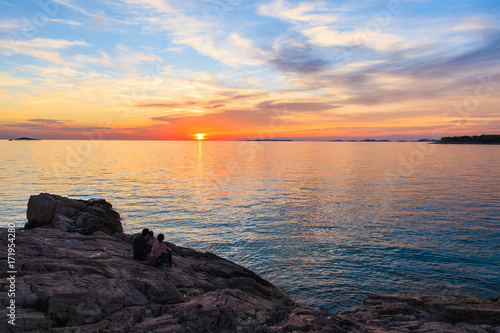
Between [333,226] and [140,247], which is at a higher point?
[140,247]

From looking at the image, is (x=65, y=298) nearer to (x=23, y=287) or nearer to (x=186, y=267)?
(x=23, y=287)

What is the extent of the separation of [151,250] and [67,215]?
699 inches

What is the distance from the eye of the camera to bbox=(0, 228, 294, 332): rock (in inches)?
395

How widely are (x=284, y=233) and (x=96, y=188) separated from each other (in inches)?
1642

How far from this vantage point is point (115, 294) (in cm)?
1151

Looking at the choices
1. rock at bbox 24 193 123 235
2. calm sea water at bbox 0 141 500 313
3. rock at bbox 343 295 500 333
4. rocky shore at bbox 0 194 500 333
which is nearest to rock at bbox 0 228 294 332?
rocky shore at bbox 0 194 500 333

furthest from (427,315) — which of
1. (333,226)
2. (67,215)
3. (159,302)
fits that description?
(67,215)

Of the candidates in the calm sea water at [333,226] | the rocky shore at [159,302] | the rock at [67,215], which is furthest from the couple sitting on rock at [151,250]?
the rock at [67,215]

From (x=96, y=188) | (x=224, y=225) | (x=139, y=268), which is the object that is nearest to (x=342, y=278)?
(x=139, y=268)

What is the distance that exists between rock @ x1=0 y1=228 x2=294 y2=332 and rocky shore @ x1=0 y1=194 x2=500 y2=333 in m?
0.03

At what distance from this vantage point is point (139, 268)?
581 inches

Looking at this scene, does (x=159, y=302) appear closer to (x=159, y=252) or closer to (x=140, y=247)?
(x=159, y=252)

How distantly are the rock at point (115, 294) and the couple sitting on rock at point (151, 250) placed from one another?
1.62ft

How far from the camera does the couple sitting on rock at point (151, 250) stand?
1562 cm
